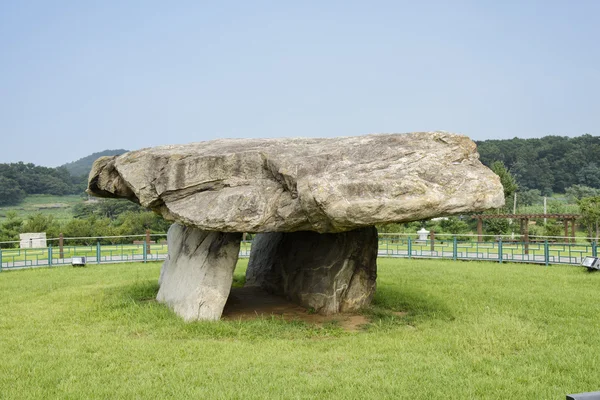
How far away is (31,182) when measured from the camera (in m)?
77.8

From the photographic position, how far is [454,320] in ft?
29.0

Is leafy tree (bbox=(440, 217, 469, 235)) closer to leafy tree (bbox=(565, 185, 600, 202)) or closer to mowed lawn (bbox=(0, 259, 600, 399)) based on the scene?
leafy tree (bbox=(565, 185, 600, 202))

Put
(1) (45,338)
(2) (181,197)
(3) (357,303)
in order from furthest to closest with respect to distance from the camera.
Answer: (3) (357,303) → (2) (181,197) → (1) (45,338)

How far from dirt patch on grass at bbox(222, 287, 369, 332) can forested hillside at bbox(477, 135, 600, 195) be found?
2139 inches

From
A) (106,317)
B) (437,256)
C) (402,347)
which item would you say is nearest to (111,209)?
(437,256)

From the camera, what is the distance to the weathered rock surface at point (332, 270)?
31.2 ft

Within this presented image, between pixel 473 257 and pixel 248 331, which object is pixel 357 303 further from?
pixel 473 257

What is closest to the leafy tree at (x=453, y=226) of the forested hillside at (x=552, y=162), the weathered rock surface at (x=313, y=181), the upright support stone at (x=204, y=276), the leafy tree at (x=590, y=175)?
the forested hillside at (x=552, y=162)

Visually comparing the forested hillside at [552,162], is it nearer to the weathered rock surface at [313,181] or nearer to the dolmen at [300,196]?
the dolmen at [300,196]

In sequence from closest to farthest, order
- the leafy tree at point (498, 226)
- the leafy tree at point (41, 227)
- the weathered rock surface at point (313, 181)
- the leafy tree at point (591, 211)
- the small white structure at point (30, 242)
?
1. the weathered rock surface at point (313, 181)
2. the small white structure at point (30, 242)
3. the leafy tree at point (591, 211)
4. the leafy tree at point (41, 227)
5. the leafy tree at point (498, 226)

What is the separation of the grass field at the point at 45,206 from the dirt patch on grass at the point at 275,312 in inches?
2298

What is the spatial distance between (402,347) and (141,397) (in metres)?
3.31

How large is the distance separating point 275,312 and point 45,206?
70.3 meters

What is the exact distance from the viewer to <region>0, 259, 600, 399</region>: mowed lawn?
5.61m
